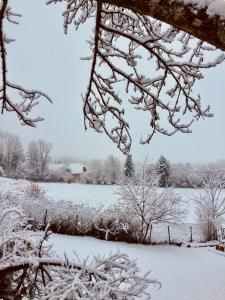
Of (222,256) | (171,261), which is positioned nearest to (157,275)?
(171,261)

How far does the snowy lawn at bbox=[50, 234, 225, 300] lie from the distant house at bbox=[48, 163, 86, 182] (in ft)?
192

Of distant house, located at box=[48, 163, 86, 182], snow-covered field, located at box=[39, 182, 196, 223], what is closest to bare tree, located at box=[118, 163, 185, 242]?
snow-covered field, located at box=[39, 182, 196, 223]

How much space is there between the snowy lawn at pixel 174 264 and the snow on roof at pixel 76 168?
6163cm

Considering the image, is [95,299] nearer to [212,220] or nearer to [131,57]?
[131,57]

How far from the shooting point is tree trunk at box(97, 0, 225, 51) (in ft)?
4.63

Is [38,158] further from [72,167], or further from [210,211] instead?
[210,211]

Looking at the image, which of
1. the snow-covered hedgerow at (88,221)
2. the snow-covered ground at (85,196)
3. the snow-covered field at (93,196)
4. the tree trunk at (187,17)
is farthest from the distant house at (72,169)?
the tree trunk at (187,17)

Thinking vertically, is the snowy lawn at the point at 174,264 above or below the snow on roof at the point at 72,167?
below

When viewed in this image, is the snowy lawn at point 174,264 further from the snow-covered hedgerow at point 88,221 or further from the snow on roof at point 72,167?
the snow on roof at point 72,167

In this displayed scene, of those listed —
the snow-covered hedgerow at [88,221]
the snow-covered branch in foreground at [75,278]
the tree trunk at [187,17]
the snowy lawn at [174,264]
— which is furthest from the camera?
the snow-covered hedgerow at [88,221]

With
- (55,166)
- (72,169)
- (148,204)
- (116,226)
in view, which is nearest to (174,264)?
(116,226)

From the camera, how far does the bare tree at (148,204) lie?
25562mm

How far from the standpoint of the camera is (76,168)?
86000 mm

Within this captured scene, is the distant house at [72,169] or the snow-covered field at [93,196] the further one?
the distant house at [72,169]
